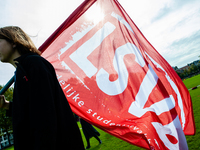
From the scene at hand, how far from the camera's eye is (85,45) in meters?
3.15

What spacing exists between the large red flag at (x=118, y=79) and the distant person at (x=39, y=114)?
1442 millimetres

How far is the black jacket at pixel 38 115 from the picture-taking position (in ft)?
3.31

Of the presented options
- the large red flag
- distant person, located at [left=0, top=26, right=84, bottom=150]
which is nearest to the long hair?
distant person, located at [left=0, top=26, right=84, bottom=150]

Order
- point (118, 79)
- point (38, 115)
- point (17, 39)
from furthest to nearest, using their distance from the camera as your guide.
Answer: point (118, 79) < point (17, 39) < point (38, 115)

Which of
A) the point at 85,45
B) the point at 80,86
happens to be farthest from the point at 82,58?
the point at 80,86

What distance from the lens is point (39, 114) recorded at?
3.38ft

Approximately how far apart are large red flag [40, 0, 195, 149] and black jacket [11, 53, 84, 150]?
56.9 inches

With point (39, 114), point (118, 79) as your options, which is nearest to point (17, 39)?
point (39, 114)

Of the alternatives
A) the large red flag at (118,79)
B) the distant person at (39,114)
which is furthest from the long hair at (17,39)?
the large red flag at (118,79)

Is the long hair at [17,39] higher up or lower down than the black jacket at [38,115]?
higher up

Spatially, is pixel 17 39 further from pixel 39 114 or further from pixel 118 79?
pixel 118 79

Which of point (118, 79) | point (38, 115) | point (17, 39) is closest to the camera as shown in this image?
point (38, 115)

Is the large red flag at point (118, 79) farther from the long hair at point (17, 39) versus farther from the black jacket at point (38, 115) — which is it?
the black jacket at point (38, 115)

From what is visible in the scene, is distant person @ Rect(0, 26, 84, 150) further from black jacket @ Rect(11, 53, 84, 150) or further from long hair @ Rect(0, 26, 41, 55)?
long hair @ Rect(0, 26, 41, 55)
